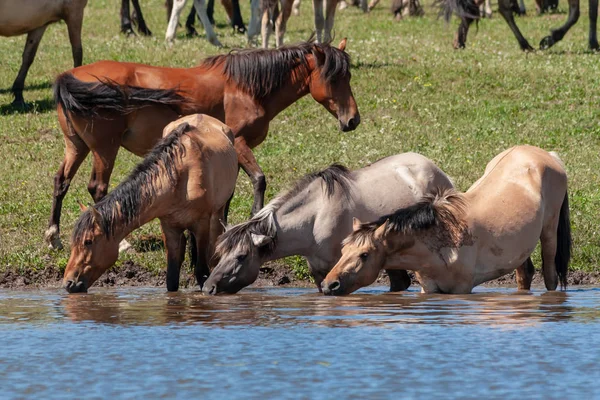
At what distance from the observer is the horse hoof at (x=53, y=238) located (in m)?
11.9

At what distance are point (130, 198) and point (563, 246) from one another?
3.47 meters

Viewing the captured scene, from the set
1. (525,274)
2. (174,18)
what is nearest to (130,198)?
(525,274)

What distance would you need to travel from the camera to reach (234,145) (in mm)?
11562

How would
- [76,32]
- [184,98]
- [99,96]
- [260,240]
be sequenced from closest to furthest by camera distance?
[260,240]
[99,96]
[184,98]
[76,32]

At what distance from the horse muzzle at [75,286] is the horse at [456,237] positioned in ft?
6.42

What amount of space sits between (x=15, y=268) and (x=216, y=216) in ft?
6.67

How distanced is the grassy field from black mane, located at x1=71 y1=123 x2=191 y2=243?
1.46 metres

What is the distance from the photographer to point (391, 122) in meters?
16.3

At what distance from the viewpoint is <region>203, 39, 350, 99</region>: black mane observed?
1217 cm

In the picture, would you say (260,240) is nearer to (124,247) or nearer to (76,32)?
(124,247)

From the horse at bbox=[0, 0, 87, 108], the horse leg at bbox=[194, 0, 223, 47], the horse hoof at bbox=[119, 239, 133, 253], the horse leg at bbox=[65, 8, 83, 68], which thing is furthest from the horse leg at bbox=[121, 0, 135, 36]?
the horse hoof at bbox=[119, 239, 133, 253]

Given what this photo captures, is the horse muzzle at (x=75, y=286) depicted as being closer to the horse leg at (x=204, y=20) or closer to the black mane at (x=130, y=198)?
the black mane at (x=130, y=198)

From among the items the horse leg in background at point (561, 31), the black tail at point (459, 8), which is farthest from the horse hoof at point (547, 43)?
the black tail at point (459, 8)

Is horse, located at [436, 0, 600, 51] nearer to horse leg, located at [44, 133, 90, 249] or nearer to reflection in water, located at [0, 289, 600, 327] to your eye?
horse leg, located at [44, 133, 90, 249]
